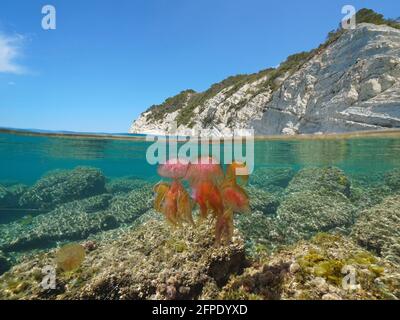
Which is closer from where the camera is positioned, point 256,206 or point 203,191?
point 203,191

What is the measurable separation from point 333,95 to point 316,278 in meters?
16.5

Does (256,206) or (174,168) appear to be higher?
(174,168)

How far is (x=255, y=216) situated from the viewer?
956 cm

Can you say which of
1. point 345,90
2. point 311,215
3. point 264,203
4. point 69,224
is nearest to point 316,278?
point 311,215

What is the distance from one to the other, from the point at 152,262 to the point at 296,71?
21.6 metres

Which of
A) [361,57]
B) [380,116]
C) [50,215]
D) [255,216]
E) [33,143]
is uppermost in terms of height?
[361,57]

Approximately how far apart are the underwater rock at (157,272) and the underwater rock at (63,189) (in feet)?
36.9

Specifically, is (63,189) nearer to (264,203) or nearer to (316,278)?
(264,203)

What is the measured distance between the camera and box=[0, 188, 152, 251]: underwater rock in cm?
1091

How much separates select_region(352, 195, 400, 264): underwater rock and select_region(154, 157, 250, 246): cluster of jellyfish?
5.16 m

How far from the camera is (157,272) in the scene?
5223 millimetres
